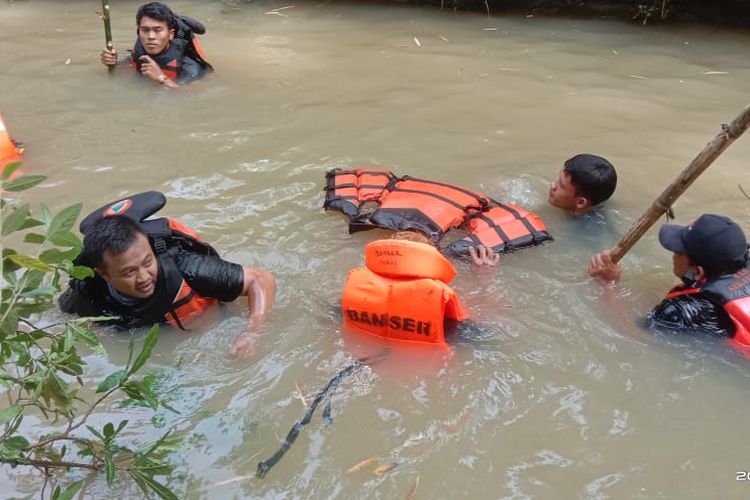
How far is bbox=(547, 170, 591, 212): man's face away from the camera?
4.51m

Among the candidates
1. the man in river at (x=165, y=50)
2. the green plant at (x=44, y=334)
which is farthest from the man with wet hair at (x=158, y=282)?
the man in river at (x=165, y=50)

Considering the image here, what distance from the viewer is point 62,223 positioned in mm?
1648

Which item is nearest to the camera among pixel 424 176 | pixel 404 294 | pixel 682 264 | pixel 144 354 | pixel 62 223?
pixel 62 223

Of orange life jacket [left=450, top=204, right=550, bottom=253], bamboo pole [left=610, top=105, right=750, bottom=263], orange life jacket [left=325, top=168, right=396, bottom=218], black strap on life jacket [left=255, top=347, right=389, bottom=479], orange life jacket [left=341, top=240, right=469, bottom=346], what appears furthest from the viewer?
orange life jacket [left=325, top=168, right=396, bottom=218]

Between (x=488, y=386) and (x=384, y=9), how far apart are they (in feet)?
23.3

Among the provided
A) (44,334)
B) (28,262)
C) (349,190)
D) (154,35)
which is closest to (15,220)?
(28,262)

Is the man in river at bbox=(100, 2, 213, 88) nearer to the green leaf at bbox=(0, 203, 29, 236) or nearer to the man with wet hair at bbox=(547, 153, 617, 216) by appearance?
the man with wet hair at bbox=(547, 153, 617, 216)

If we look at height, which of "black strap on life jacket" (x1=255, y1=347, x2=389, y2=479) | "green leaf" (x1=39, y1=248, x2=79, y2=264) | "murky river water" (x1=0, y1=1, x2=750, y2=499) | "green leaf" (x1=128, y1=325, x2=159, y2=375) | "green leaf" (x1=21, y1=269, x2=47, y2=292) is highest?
"green leaf" (x1=39, y1=248, x2=79, y2=264)

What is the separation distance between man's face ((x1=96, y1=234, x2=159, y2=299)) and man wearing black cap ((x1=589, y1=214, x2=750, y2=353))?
254 centimetres

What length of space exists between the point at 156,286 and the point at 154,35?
4.09m

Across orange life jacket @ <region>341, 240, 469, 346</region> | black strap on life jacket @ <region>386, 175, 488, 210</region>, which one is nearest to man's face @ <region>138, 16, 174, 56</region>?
black strap on life jacket @ <region>386, 175, 488, 210</region>

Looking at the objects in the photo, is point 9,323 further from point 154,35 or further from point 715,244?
point 154,35

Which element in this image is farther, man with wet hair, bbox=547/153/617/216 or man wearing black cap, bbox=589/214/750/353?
man with wet hair, bbox=547/153/617/216

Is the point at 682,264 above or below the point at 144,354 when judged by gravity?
below
